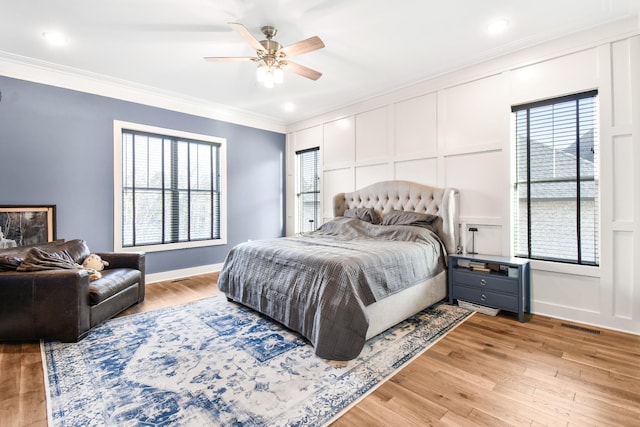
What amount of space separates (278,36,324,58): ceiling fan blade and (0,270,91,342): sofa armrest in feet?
9.12

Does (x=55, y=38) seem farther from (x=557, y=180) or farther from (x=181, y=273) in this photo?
(x=557, y=180)

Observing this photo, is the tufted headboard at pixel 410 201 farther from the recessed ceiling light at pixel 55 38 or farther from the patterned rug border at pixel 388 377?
the recessed ceiling light at pixel 55 38

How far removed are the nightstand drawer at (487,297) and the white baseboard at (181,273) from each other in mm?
4020

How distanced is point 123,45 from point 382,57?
9.63 ft

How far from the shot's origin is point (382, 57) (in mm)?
3543

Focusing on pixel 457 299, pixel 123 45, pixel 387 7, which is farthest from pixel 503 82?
pixel 123 45

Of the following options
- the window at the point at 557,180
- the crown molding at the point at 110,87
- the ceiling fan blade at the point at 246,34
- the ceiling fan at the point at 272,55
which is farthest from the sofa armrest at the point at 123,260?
the window at the point at 557,180

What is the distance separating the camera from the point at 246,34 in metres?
2.52

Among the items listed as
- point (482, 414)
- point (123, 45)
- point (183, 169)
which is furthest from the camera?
point (183, 169)

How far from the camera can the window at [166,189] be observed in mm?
4422

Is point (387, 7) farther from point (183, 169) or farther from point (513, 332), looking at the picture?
point (183, 169)

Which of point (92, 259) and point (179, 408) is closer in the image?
point (179, 408)

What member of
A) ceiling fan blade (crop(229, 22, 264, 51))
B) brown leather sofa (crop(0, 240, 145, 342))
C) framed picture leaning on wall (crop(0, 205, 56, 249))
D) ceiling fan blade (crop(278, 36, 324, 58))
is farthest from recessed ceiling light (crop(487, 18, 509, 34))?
framed picture leaning on wall (crop(0, 205, 56, 249))

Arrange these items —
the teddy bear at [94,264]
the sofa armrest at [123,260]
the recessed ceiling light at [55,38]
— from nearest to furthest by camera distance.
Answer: the recessed ceiling light at [55,38]
the teddy bear at [94,264]
the sofa armrest at [123,260]
